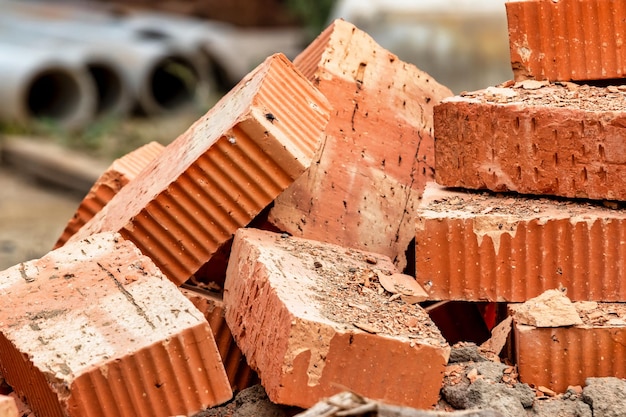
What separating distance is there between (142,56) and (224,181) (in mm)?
8920

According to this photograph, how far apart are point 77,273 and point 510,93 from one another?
1471 millimetres

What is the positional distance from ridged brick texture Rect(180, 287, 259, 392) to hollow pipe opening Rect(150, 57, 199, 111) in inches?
355

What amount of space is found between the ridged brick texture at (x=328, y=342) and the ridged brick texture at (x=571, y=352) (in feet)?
0.98

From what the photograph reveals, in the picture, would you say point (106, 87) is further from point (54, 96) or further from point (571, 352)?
point (571, 352)

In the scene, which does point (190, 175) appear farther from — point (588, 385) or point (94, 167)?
point (94, 167)

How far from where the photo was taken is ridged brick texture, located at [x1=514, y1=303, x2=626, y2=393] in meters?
2.73

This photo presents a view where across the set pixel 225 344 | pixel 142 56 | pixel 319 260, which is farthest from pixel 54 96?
pixel 319 260

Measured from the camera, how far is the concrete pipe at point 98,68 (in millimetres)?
11430

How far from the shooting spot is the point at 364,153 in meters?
3.56

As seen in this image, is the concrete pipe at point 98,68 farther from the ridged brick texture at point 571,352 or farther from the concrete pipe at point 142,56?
the ridged brick texture at point 571,352

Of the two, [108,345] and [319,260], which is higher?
[319,260]

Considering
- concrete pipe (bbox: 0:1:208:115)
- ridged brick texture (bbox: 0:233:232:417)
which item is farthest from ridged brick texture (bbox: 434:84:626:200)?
concrete pipe (bbox: 0:1:208:115)

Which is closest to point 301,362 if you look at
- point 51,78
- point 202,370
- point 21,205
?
point 202,370

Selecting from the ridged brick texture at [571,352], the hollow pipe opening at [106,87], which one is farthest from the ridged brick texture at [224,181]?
the hollow pipe opening at [106,87]
